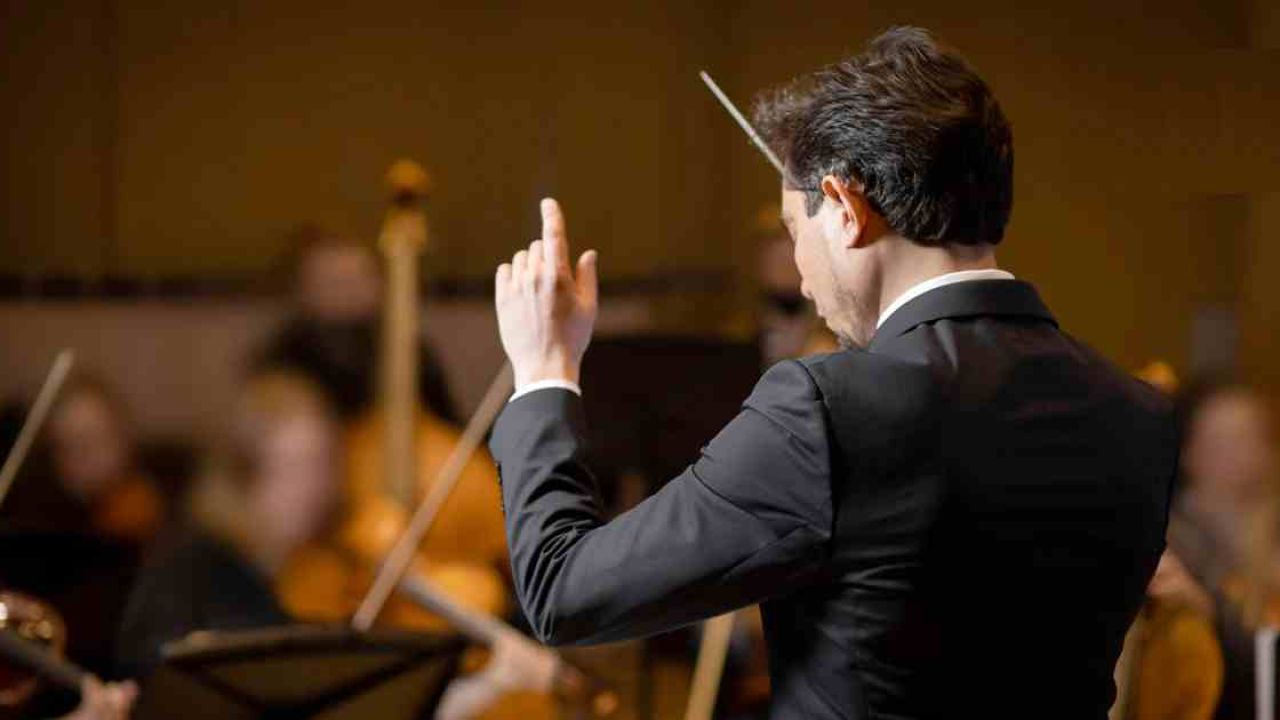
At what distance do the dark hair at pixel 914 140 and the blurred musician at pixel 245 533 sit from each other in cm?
152

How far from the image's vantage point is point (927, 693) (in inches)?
35.0

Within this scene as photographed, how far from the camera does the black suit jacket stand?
33.7 inches

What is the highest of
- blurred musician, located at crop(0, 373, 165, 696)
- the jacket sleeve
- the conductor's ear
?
the conductor's ear

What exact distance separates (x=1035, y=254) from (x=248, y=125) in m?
1.76

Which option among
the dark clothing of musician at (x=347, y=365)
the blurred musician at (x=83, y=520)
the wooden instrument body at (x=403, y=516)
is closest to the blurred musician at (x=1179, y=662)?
the wooden instrument body at (x=403, y=516)

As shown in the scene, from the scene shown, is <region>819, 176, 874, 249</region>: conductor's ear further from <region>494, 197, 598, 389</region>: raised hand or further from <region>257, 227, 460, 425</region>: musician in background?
<region>257, 227, 460, 425</region>: musician in background

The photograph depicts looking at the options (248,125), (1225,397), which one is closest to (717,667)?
(1225,397)

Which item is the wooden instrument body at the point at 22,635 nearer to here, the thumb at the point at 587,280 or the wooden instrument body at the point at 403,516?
the wooden instrument body at the point at 403,516

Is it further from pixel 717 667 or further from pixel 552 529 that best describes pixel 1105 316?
pixel 552 529

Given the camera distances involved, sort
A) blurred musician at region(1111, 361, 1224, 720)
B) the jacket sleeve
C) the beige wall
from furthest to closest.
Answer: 1. the beige wall
2. blurred musician at region(1111, 361, 1224, 720)
3. the jacket sleeve

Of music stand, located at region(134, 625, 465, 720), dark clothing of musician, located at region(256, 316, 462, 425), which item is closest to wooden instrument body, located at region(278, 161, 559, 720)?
dark clothing of musician, located at region(256, 316, 462, 425)

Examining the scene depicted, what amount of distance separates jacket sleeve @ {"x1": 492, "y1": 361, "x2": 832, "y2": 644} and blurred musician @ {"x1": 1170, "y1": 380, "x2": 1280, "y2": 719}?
1486mm

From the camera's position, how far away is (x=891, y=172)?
0.92 m

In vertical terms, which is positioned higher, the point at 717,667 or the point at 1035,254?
the point at 1035,254
